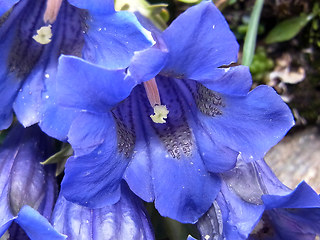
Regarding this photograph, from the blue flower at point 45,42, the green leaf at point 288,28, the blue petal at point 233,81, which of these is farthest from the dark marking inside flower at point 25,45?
the green leaf at point 288,28

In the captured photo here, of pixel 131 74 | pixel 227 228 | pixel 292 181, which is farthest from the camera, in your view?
pixel 292 181

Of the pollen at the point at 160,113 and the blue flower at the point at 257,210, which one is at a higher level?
the pollen at the point at 160,113

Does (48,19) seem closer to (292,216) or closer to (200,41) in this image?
(200,41)

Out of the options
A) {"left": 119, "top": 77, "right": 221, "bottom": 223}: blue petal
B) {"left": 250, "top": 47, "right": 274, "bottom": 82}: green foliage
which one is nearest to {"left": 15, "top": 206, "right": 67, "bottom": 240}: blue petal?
{"left": 119, "top": 77, "right": 221, "bottom": 223}: blue petal

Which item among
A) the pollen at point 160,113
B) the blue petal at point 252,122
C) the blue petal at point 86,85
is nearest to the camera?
the blue petal at point 86,85

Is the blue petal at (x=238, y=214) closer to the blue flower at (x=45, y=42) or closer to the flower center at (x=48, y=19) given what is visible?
the blue flower at (x=45, y=42)

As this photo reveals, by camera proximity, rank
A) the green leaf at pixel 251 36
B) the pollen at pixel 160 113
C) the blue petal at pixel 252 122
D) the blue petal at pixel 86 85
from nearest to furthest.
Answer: the blue petal at pixel 86 85
the blue petal at pixel 252 122
the pollen at pixel 160 113
the green leaf at pixel 251 36

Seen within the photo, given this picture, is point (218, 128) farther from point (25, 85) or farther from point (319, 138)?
point (319, 138)

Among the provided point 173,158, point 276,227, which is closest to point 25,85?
point 173,158
